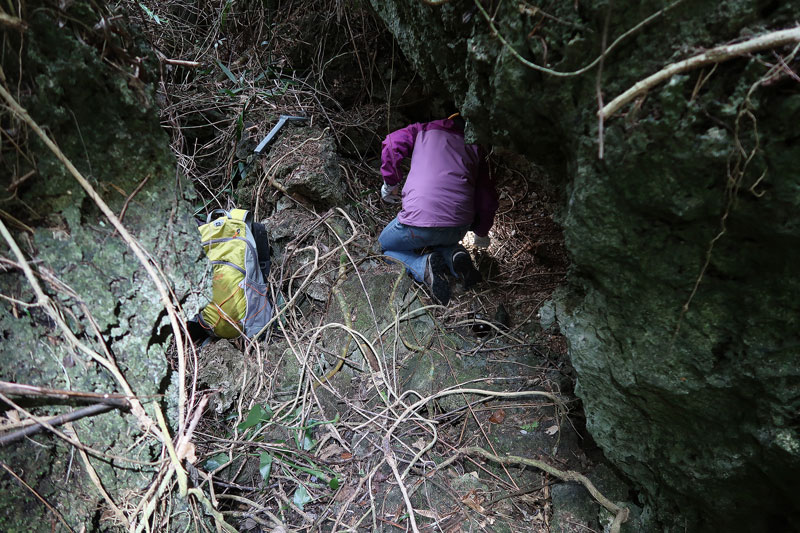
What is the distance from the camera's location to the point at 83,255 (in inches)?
46.3

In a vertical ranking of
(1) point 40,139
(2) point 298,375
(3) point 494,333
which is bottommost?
(3) point 494,333

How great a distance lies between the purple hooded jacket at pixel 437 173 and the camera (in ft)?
8.48

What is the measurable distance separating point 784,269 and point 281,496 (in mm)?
2003

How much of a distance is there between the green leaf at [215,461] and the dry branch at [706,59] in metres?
2.13

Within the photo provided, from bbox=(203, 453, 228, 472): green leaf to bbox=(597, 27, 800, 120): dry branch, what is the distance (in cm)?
213

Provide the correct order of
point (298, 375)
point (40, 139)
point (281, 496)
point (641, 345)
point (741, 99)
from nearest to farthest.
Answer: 1. point (741, 99)
2. point (40, 139)
3. point (641, 345)
4. point (281, 496)
5. point (298, 375)

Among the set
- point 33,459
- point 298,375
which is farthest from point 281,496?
point 33,459

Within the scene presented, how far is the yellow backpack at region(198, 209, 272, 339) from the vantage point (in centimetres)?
Result: 256

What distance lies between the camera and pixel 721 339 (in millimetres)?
1128

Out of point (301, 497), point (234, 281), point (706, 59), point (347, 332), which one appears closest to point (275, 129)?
point (234, 281)

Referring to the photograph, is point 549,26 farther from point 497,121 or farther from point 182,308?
point 182,308

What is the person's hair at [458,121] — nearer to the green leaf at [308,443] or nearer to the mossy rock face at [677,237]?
the mossy rock face at [677,237]

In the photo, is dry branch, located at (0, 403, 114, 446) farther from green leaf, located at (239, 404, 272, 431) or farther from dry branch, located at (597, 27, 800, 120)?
dry branch, located at (597, 27, 800, 120)

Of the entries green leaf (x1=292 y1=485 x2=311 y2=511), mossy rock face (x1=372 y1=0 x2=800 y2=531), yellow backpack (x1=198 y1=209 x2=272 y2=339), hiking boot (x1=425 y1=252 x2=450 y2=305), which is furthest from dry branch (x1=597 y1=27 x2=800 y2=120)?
yellow backpack (x1=198 y1=209 x2=272 y2=339)
